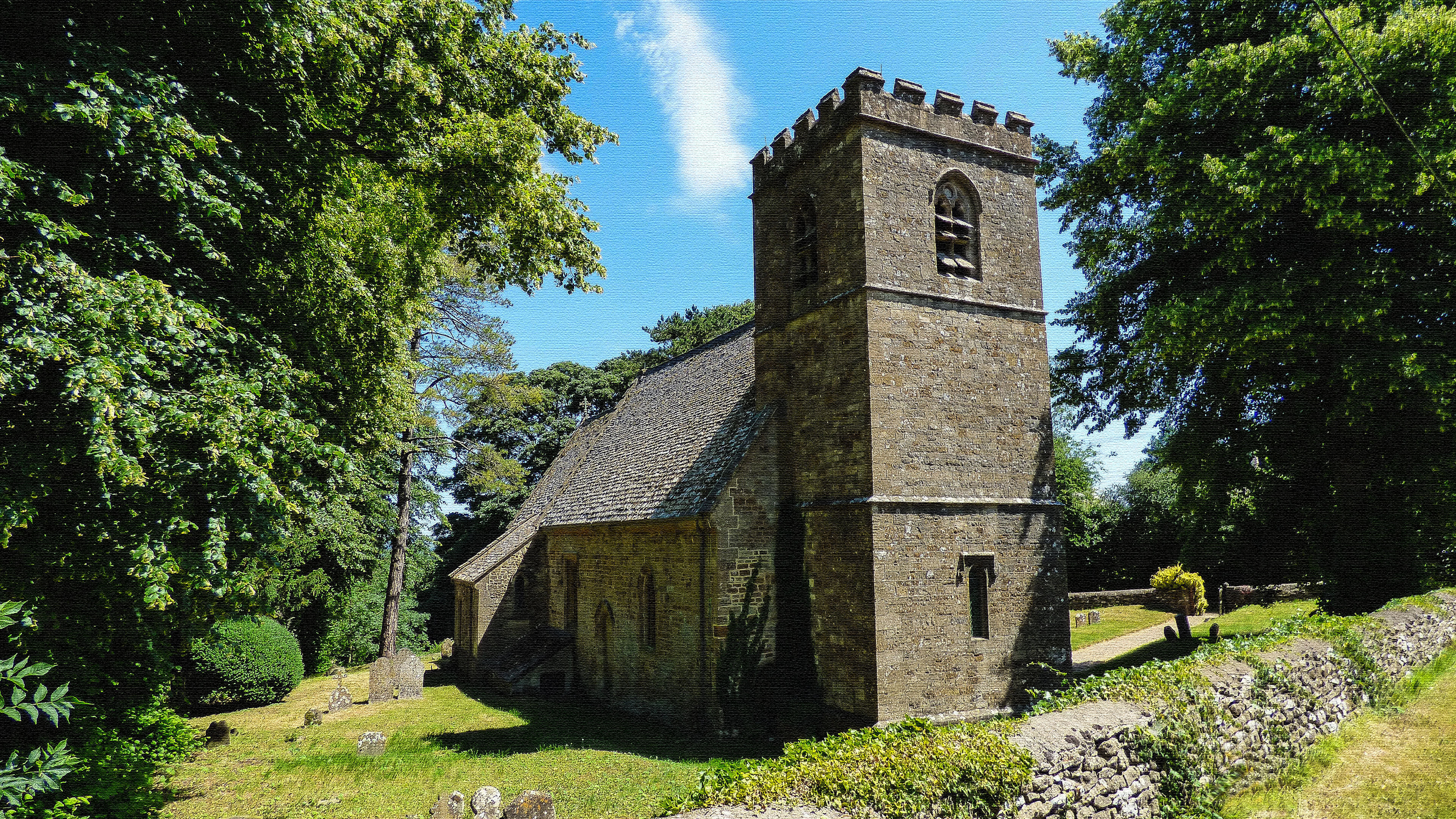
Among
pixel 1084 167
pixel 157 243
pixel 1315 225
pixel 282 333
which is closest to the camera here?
pixel 157 243

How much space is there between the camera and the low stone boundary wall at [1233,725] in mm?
6891

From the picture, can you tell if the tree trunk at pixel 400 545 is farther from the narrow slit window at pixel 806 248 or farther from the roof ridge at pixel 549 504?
the narrow slit window at pixel 806 248

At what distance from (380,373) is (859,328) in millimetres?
8787

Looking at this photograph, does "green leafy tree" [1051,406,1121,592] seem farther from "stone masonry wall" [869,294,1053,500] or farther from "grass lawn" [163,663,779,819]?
"grass lawn" [163,663,779,819]

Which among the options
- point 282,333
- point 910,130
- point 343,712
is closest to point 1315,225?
point 910,130

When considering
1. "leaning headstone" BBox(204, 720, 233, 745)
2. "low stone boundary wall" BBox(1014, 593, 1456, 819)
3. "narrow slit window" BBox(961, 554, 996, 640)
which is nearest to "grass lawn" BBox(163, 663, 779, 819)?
"leaning headstone" BBox(204, 720, 233, 745)

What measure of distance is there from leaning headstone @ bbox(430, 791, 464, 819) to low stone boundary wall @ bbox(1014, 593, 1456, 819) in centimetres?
739

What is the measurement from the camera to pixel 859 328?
551 inches

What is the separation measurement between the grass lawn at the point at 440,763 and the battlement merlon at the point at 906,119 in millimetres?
12528

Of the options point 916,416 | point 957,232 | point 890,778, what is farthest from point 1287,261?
point 890,778

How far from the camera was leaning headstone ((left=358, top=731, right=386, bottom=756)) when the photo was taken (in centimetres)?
1483

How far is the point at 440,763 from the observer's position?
13.9m

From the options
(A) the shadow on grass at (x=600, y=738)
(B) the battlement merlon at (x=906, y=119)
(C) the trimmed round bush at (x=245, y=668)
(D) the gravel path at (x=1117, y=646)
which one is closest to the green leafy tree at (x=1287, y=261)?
(B) the battlement merlon at (x=906, y=119)

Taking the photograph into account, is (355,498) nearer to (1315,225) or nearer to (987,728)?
(987,728)
